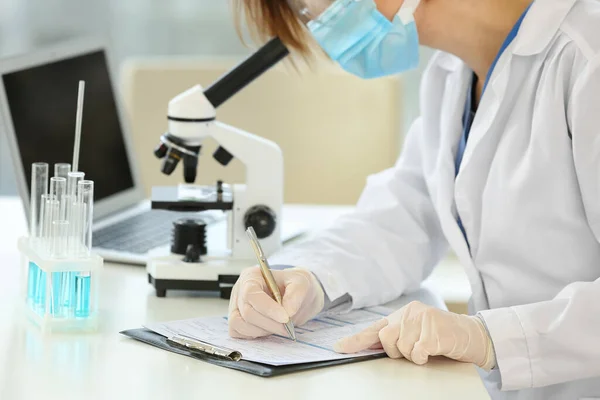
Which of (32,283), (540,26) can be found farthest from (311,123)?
(32,283)

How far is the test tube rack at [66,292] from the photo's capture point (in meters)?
1.13

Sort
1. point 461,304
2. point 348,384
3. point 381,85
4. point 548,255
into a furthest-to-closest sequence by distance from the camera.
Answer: point 381,85 < point 461,304 < point 548,255 < point 348,384

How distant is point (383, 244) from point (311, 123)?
907 millimetres

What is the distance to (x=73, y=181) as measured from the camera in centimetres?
115

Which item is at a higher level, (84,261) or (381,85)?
(381,85)

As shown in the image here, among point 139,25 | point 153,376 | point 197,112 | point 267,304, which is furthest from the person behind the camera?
point 139,25

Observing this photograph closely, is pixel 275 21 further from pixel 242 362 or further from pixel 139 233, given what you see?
pixel 242 362

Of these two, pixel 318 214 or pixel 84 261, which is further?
pixel 318 214

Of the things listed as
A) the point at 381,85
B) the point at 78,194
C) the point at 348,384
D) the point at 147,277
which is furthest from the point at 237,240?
the point at 381,85

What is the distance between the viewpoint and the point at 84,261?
1127mm

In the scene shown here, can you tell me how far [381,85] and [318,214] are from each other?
528 mm

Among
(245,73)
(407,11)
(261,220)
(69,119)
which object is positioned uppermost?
(407,11)

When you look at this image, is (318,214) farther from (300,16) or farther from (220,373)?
(220,373)

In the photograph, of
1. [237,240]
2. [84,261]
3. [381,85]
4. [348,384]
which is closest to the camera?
[348,384]
